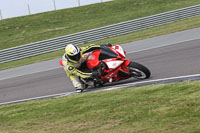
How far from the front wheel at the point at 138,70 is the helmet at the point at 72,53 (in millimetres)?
1398

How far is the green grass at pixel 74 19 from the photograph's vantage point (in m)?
28.4

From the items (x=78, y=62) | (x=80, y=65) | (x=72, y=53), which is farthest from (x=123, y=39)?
(x=72, y=53)

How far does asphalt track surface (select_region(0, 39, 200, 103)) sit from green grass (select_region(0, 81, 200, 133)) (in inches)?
75.6

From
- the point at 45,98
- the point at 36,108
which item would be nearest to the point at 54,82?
the point at 45,98

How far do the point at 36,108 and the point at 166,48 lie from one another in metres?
7.29

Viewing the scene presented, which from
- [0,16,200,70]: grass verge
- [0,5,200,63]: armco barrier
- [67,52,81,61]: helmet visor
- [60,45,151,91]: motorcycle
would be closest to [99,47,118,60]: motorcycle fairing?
[60,45,151,91]: motorcycle

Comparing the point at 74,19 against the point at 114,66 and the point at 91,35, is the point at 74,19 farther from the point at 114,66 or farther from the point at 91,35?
the point at 114,66

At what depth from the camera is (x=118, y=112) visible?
269 inches

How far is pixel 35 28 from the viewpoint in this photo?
30.6 meters

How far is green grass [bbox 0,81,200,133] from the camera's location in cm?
563

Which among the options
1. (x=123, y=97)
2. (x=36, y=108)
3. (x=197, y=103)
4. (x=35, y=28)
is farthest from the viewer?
(x=35, y=28)

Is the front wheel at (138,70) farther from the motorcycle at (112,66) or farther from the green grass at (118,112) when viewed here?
the green grass at (118,112)

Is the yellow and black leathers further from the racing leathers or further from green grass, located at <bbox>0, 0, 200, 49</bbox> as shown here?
green grass, located at <bbox>0, 0, 200, 49</bbox>

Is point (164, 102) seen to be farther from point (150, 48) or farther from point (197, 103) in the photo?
point (150, 48)
